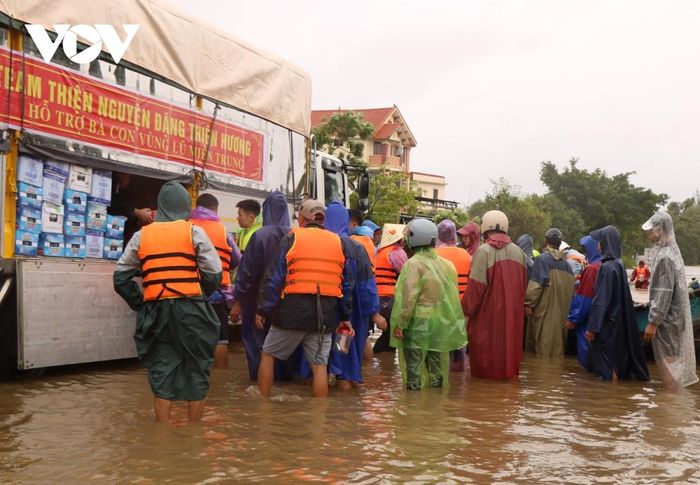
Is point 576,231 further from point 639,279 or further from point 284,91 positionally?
point 284,91

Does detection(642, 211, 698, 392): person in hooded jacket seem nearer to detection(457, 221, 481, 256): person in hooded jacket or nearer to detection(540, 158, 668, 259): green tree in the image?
detection(457, 221, 481, 256): person in hooded jacket

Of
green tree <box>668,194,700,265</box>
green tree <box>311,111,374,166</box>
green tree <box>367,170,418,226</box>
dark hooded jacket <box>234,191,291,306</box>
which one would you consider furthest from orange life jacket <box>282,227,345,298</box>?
green tree <box>668,194,700,265</box>

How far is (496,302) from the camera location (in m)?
8.57

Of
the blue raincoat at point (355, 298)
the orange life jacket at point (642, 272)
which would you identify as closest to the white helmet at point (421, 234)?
the blue raincoat at point (355, 298)

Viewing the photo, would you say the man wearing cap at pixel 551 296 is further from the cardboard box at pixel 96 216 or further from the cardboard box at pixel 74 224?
the cardboard box at pixel 74 224

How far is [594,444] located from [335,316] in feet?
7.50

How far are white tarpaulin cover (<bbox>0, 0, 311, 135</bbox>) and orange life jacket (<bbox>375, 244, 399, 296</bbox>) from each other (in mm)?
2103

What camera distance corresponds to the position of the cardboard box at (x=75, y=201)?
24.6 feet

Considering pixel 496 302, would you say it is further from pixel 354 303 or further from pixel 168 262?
pixel 168 262

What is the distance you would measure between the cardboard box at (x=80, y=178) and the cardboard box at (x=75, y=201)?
4 cm

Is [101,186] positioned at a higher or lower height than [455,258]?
higher

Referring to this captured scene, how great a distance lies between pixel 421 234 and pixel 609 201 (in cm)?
5570

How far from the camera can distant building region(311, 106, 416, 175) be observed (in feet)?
200

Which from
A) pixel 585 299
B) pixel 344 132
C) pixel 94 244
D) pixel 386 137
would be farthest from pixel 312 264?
pixel 386 137
